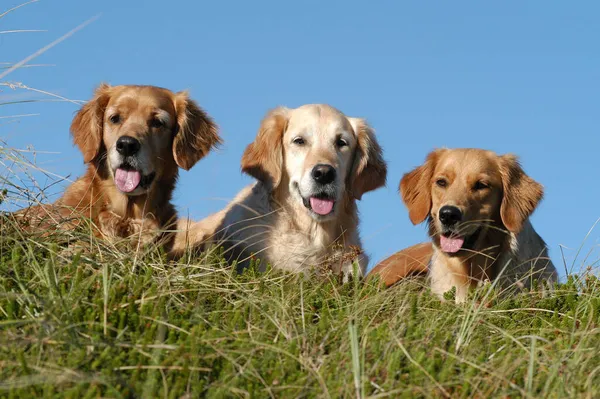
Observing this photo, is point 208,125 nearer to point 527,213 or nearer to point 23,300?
point 527,213

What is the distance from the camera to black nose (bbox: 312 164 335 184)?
607cm

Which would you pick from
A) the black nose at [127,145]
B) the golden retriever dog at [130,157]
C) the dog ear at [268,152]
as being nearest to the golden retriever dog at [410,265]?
the dog ear at [268,152]

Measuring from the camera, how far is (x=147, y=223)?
5.92 metres

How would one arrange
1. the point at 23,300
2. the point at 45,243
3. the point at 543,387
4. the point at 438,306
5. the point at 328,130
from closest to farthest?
the point at 543,387 < the point at 23,300 < the point at 45,243 < the point at 438,306 < the point at 328,130

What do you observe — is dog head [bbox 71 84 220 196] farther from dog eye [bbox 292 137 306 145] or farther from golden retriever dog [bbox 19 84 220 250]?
dog eye [bbox 292 137 306 145]

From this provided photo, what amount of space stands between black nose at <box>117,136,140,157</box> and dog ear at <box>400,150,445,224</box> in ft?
7.50

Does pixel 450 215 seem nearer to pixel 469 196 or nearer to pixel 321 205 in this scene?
pixel 469 196

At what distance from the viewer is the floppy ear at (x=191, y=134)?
614 cm

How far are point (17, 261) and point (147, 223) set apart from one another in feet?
6.45

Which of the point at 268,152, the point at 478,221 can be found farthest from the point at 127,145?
the point at 478,221

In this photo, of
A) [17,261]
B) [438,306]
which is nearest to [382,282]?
[438,306]

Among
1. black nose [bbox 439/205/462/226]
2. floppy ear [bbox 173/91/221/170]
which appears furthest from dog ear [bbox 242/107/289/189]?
black nose [bbox 439/205/462/226]

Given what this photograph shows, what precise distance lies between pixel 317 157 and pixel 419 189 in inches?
37.5

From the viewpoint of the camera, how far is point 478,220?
5922 mm
